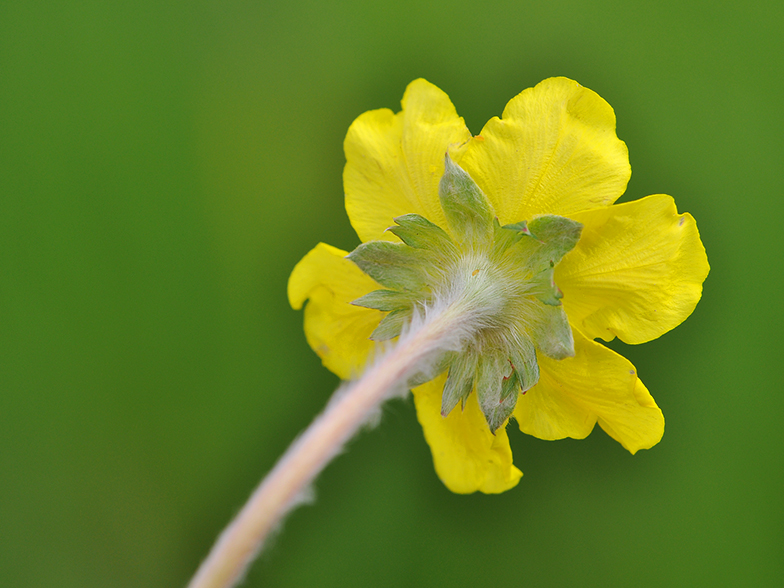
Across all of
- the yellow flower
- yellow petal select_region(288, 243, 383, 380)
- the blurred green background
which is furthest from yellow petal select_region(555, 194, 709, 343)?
the blurred green background

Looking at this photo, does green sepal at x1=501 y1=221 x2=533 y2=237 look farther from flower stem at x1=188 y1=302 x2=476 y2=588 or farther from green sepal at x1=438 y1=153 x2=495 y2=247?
flower stem at x1=188 y1=302 x2=476 y2=588

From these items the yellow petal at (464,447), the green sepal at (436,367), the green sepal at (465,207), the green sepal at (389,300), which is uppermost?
the green sepal at (465,207)

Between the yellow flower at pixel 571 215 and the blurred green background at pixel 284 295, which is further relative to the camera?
the blurred green background at pixel 284 295

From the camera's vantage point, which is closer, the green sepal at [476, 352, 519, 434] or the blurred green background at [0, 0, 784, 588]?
the green sepal at [476, 352, 519, 434]

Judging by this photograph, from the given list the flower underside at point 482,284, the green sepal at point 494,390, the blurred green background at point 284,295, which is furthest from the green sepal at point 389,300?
the blurred green background at point 284,295

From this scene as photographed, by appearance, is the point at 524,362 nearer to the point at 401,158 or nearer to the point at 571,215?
the point at 571,215

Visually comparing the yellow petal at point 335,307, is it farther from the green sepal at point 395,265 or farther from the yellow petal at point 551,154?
the yellow petal at point 551,154

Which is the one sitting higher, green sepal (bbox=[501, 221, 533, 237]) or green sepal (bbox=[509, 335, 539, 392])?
green sepal (bbox=[501, 221, 533, 237])
